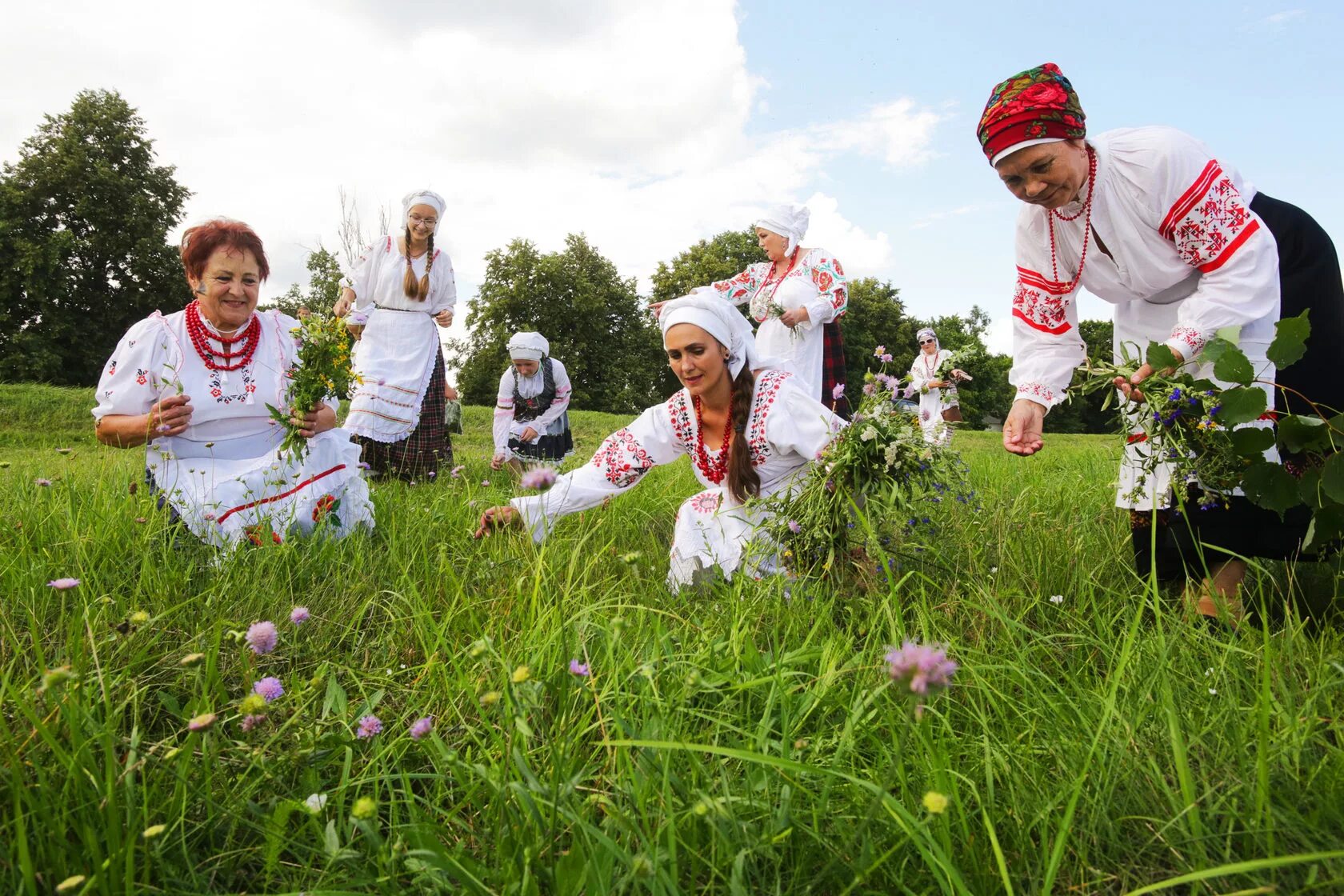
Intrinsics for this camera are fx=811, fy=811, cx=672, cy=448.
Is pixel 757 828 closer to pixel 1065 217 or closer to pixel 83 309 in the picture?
pixel 1065 217

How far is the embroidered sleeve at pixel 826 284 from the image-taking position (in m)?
6.48

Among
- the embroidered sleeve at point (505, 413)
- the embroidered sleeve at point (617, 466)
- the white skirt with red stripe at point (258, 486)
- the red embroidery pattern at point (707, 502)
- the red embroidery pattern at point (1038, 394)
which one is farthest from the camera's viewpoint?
the embroidered sleeve at point (505, 413)

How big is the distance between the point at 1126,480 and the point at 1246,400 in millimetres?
829

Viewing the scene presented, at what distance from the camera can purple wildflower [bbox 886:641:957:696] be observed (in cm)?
82

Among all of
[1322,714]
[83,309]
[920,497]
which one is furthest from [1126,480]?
A: [83,309]

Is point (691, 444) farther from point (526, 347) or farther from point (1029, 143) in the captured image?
point (526, 347)

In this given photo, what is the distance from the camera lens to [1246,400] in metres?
1.91

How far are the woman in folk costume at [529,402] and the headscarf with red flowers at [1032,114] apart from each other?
6.29 meters

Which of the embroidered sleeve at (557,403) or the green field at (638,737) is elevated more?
the embroidered sleeve at (557,403)

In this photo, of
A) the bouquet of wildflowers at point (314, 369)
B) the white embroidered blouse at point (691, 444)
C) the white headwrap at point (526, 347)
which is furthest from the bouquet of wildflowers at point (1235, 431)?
the white headwrap at point (526, 347)

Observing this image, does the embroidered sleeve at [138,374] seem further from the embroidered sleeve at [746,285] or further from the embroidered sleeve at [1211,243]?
the embroidered sleeve at [746,285]

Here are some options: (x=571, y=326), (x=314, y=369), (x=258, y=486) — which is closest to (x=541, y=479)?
(x=314, y=369)

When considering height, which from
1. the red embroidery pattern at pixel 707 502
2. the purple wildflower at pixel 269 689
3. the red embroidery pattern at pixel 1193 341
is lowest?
the red embroidery pattern at pixel 707 502

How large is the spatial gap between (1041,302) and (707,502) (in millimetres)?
1470
